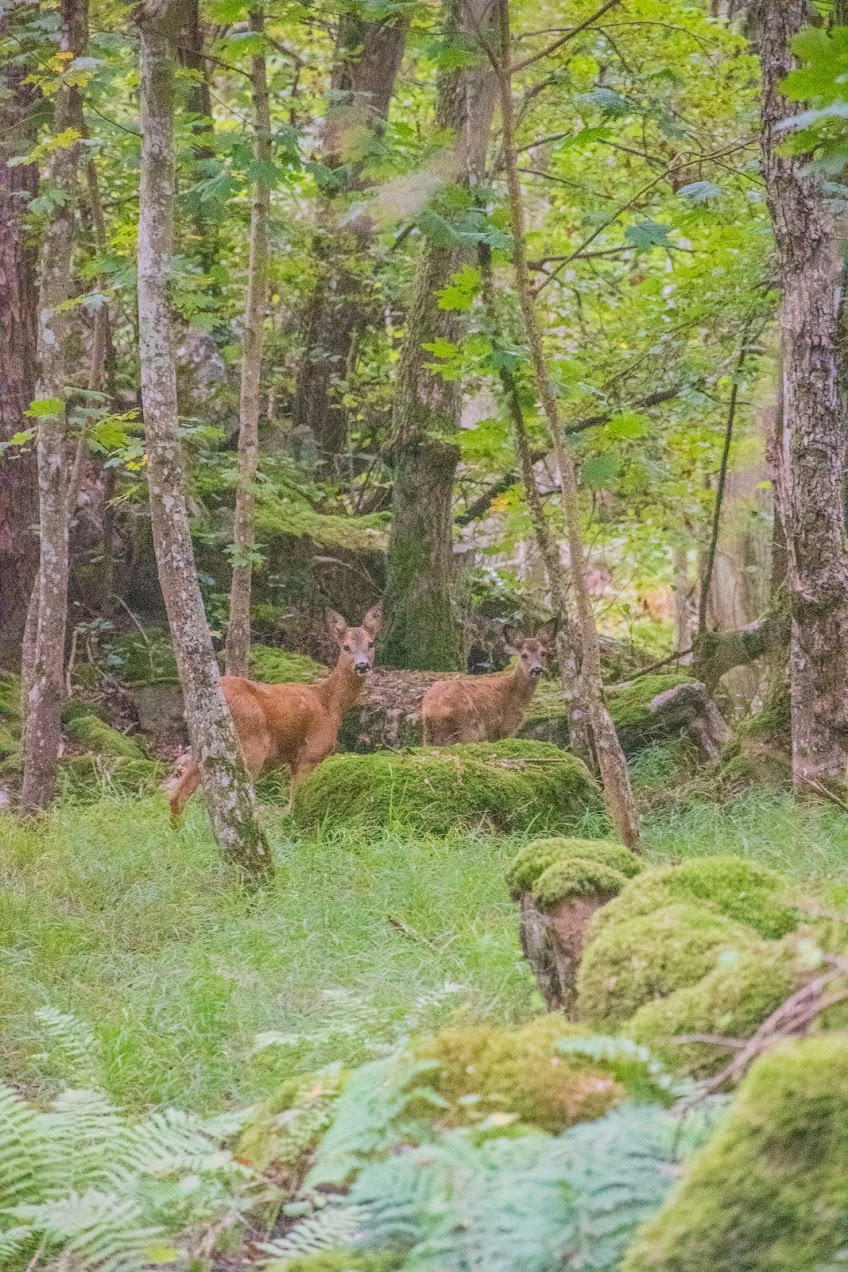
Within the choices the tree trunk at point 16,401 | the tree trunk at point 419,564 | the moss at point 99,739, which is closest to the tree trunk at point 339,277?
the tree trunk at point 419,564

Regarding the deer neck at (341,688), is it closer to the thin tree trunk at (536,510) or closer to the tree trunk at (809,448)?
the thin tree trunk at (536,510)

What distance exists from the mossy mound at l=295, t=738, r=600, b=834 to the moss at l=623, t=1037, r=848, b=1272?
18.7 feet

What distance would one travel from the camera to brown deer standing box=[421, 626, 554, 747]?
33.6ft

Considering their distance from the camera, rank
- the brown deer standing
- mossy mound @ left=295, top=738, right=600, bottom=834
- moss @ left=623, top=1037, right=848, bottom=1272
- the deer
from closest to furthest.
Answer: moss @ left=623, top=1037, right=848, bottom=1272 < mossy mound @ left=295, top=738, right=600, bottom=834 < the deer < the brown deer standing

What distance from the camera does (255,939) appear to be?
5.76 m

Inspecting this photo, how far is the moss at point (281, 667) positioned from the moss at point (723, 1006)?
8593 mm

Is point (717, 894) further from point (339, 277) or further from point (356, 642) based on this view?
point (339, 277)

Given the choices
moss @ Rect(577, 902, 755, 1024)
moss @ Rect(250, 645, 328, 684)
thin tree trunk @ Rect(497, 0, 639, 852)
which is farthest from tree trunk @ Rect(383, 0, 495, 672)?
moss @ Rect(577, 902, 755, 1024)

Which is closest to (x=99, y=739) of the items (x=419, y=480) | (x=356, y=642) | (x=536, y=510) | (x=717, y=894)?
(x=356, y=642)

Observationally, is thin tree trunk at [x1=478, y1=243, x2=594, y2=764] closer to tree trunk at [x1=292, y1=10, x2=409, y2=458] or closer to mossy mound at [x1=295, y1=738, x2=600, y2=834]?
mossy mound at [x1=295, y1=738, x2=600, y2=834]

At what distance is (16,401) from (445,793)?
5.47 m

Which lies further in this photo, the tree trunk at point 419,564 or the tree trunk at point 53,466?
the tree trunk at point 419,564

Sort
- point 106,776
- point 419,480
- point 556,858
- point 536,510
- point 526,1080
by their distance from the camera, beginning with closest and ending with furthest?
point 526,1080, point 556,858, point 536,510, point 106,776, point 419,480

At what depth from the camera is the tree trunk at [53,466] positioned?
8250 millimetres
